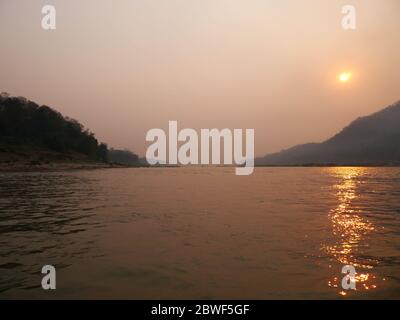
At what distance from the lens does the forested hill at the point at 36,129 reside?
114562mm

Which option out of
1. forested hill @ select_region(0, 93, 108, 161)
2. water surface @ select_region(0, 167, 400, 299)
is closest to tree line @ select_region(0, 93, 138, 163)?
forested hill @ select_region(0, 93, 108, 161)

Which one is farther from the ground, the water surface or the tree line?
the tree line

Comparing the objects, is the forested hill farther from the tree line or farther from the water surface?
the water surface

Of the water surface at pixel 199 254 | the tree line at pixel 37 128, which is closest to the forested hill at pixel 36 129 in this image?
the tree line at pixel 37 128

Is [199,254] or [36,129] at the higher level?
[36,129]

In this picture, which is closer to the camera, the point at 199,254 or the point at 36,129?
the point at 199,254

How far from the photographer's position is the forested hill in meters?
115

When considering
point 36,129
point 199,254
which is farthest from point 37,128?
point 199,254

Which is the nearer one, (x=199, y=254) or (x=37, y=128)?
(x=199, y=254)

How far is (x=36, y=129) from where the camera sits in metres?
130

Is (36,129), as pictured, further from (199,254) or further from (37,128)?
(199,254)
